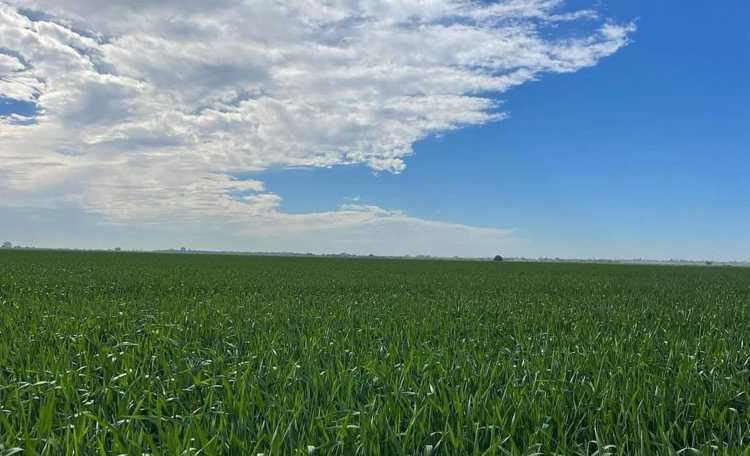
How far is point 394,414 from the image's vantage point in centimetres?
448

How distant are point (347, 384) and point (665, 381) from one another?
12.9ft

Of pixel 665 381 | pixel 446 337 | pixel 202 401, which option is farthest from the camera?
pixel 446 337

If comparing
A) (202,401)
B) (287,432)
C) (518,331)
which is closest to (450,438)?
(287,432)

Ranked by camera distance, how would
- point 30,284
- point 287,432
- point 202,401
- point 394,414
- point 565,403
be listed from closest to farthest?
point 287,432
point 394,414
point 565,403
point 202,401
point 30,284

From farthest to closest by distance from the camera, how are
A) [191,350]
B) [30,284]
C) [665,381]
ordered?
[30,284] < [191,350] < [665,381]

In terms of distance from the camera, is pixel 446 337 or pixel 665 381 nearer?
pixel 665 381

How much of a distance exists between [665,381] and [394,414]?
3680mm

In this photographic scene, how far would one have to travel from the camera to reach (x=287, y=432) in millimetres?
3799

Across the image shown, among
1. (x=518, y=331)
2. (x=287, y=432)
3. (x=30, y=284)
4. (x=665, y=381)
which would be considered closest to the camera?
(x=287, y=432)

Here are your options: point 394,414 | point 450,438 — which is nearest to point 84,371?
point 394,414

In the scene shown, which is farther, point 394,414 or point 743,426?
point 743,426

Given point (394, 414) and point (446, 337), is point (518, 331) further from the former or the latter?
point (394, 414)

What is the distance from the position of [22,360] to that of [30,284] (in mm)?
17161

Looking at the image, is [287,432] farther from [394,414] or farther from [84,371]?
[84,371]
